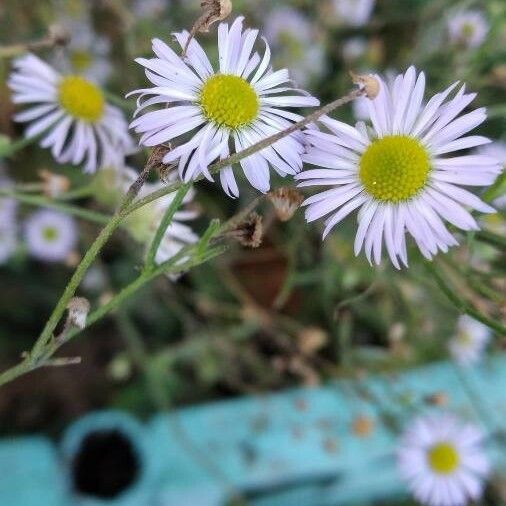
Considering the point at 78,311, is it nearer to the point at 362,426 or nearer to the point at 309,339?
the point at 309,339

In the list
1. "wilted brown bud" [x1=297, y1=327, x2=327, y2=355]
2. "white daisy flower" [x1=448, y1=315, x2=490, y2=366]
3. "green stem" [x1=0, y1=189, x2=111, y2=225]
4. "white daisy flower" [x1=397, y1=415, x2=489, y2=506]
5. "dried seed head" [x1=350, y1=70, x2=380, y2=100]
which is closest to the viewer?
"dried seed head" [x1=350, y1=70, x2=380, y2=100]

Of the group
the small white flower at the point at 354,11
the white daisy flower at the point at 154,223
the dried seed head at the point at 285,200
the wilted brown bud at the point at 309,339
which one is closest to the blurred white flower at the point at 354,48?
the small white flower at the point at 354,11

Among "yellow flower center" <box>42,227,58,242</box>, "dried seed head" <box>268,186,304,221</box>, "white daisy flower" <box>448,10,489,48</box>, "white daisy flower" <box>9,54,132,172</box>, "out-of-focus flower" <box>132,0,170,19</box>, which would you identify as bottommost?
"dried seed head" <box>268,186,304,221</box>

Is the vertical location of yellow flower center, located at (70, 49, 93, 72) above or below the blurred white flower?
below

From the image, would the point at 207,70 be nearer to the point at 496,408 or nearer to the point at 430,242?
the point at 430,242

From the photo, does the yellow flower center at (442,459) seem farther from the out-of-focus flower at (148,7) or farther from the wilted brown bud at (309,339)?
the out-of-focus flower at (148,7)

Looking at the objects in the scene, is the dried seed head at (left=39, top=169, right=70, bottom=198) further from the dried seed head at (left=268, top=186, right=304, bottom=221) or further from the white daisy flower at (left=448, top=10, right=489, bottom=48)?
the white daisy flower at (left=448, top=10, right=489, bottom=48)

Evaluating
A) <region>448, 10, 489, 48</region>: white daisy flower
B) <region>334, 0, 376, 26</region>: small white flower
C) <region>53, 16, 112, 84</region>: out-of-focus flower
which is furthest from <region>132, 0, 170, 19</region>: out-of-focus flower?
<region>448, 10, 489, 48</region>: white daisy flower
